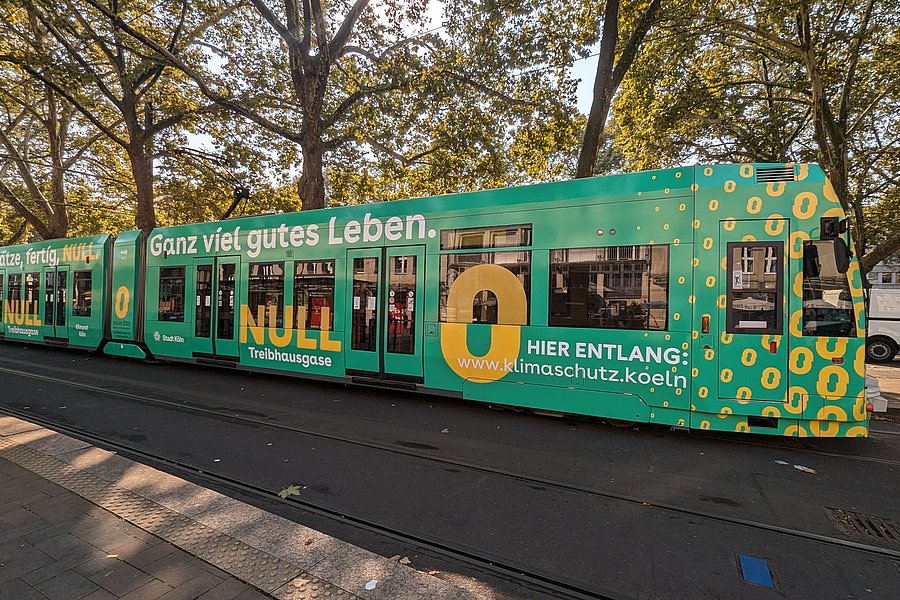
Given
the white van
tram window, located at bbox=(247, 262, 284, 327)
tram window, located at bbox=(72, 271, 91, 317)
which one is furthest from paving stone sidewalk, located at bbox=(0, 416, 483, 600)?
the white van

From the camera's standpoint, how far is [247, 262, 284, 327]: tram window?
29.4 ft

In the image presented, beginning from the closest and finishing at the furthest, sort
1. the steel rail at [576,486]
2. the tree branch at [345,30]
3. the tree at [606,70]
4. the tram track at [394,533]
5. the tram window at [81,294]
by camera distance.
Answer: the tram track at [394,533]
the steel rail at [576,486]
the tree at [606,70]
the tram window at [81,294]
the tree branch at [345,30]

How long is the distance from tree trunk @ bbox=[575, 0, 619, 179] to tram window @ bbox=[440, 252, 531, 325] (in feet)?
16.0

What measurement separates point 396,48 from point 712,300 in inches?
474

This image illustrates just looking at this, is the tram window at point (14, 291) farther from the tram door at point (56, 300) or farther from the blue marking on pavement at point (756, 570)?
the blue marking on pavement at point (756, 570)

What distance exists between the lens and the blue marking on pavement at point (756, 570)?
2.87 metres

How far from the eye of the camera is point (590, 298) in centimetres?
600

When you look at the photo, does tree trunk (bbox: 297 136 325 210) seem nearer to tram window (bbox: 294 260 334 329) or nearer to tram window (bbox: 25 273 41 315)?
tram window (bbox: 294 260 334 329)

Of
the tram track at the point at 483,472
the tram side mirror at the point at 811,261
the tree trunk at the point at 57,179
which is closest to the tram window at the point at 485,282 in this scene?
the tram track at the point at 483,472

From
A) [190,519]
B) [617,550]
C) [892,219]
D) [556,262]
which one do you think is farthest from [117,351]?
[892,219]

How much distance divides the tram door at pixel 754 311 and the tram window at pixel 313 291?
6092mm

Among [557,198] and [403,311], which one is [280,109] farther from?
[557,198]

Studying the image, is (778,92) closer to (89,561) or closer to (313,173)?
(313,173)

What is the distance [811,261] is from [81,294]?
16.1 meters
